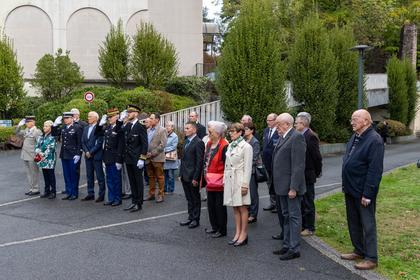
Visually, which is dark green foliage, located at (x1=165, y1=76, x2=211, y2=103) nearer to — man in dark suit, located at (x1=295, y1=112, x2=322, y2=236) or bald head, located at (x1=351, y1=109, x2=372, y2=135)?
man in dark suit, located at (x1=295, y1=112, x2=322, y2=236)

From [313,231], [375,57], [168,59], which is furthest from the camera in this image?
[375,57]

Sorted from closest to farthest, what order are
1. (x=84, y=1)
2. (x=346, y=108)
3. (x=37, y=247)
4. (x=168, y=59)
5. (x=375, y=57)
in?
Answer: (x=37, y=247) → (x=346, y=108) → (x=168, y=59) → (x=84, y=1) → (x=375, y=57)

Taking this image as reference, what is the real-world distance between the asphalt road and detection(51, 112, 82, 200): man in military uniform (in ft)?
1.57

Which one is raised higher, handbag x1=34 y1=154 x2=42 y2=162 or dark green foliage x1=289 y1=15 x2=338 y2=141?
dark green foliage x1=289 y1=15 x2=338 y2=141

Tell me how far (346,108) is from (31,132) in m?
15.2

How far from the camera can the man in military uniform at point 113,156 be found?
10.2 meters

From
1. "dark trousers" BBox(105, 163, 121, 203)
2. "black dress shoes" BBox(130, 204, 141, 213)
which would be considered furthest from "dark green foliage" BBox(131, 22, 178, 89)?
"black dress shoes" BBox(130, 204, 141, 213)

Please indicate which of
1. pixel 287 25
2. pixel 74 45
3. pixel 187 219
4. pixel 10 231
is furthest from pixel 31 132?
pixel 287 25

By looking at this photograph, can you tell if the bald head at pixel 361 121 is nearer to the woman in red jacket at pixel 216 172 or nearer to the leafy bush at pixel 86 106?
the woman in red jacket at pixel 216 172

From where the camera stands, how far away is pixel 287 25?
31.3 meters

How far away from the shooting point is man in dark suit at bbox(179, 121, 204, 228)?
852cm

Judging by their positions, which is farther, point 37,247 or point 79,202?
point 79,202

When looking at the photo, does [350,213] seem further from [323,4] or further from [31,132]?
[323,4]

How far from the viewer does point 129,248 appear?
7324mm
